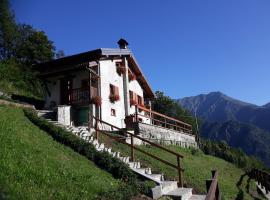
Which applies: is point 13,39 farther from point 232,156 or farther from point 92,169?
point 92,169

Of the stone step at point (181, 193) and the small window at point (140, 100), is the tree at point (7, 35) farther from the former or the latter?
the stone step at point (181, 193)

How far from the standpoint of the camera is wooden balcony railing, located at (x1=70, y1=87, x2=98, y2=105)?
2847cm

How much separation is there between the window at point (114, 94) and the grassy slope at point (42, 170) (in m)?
14.5

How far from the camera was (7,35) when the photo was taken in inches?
2098

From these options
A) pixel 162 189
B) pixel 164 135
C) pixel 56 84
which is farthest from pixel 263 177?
pixel 56 84

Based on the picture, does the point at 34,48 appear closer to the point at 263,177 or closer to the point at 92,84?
the point at 92,84

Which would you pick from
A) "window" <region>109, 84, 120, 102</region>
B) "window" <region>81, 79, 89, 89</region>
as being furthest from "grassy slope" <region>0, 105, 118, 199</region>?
"window" <region>109, 84, 120, 102</region>

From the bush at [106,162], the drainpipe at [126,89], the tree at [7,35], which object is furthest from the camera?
the tree at [7,35]

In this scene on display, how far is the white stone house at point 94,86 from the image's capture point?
2843cm

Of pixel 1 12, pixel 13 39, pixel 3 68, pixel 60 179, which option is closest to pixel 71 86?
pixel 3 68

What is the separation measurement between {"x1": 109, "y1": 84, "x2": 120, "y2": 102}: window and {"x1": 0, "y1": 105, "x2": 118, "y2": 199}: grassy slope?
14.5 metres

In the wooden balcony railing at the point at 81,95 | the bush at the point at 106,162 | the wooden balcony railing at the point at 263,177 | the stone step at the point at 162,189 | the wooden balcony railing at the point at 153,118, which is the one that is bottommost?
the wooden balcony railing at the point at 263,177

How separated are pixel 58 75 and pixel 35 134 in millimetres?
15895

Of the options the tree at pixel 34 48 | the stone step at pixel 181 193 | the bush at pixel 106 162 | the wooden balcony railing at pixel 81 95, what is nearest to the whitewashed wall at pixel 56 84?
the wooden balcony railing at pixel 81 95
